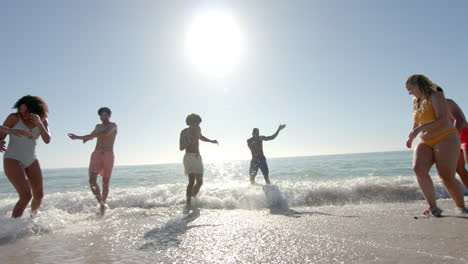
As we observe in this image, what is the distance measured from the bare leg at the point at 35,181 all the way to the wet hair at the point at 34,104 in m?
0.68

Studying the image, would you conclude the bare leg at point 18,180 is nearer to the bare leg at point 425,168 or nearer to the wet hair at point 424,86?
the bare leg at point 425,168

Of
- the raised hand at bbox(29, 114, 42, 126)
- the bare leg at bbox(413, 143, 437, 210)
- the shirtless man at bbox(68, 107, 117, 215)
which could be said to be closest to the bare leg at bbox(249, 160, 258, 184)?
the shirtless man at bbox(68, 107, 117, 215)

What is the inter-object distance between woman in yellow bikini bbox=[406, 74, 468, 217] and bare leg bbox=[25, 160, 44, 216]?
4908mm

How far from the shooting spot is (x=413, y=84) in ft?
12.3

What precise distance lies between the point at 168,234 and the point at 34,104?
2.53 meters

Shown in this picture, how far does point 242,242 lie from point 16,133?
2.86m

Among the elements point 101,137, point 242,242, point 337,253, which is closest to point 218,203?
point 101,137

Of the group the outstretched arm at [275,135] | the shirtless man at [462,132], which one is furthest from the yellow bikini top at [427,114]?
the outstretched arm at [275,135]

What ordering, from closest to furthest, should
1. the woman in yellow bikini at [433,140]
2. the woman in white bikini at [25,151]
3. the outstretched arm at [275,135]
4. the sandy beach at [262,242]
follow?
the sandy beach at [262,242]
the woman in yellow bikini at [433,140]
the woman in white bikini at [25,151]
the outstretched arm at [275,135]

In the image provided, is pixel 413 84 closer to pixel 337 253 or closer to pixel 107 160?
pixel 337 253

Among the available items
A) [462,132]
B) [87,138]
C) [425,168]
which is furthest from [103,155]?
[462,132]

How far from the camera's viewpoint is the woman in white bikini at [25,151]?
3.75 m

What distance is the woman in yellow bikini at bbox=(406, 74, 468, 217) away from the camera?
139 inches

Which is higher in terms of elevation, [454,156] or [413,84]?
[413,84]
